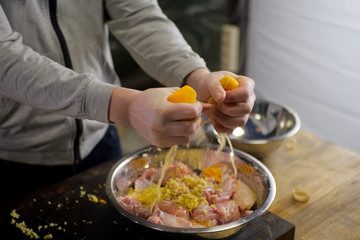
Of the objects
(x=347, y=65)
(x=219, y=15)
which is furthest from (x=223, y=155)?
(x=219, y=15)

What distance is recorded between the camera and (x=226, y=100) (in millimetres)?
1048

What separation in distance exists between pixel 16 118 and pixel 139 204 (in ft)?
1.72

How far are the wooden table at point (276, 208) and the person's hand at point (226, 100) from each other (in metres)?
0.28

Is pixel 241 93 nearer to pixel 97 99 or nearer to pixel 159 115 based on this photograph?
pixel 159 115

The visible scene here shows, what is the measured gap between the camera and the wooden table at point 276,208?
1056 millimetres

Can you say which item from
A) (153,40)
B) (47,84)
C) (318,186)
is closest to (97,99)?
(47,84)

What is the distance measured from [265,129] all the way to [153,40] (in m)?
0.58

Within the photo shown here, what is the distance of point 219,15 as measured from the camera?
3.84 metres

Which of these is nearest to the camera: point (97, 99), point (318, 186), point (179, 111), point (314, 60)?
point (179, 111)

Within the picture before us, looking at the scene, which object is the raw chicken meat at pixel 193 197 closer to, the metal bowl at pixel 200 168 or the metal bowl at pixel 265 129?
the metal bowl at pixel 200 168

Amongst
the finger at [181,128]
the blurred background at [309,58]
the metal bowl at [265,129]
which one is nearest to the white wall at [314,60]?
the blurred background at [309,58]

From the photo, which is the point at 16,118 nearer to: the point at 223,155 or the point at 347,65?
the point at 223,155

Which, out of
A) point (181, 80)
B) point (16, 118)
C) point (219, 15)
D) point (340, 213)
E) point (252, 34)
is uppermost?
point (181, 80)

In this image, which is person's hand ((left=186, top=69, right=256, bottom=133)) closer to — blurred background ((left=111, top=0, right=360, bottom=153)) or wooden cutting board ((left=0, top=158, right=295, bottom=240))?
wooden cutting board ((left=0, top=158, right=295, bottom=240))
